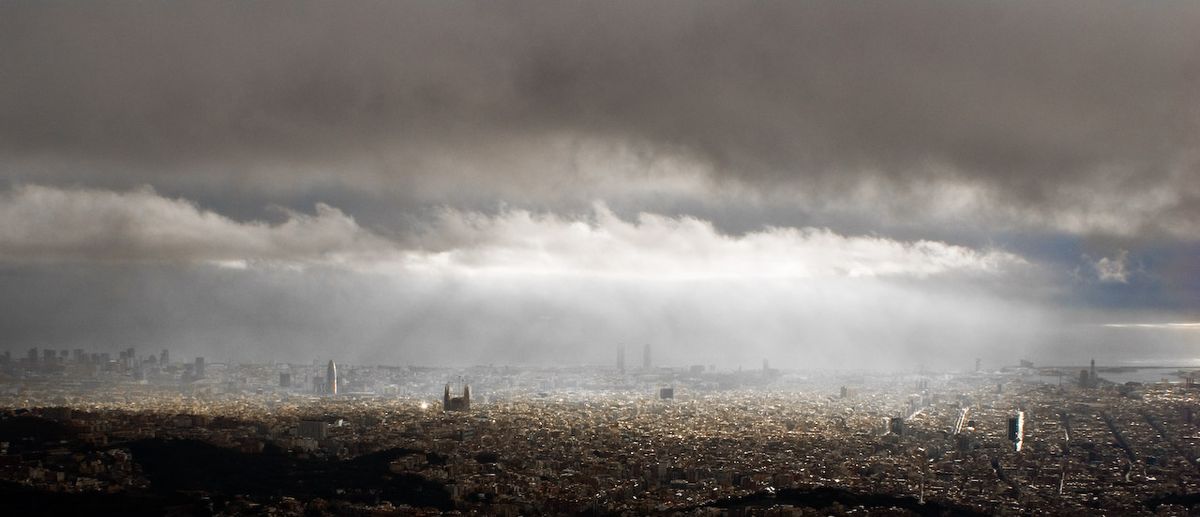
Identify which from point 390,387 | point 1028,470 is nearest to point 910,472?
point 1028,470

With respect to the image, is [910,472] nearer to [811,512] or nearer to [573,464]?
[811,512]

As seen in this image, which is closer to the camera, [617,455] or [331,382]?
[617,455]

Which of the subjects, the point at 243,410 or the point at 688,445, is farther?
the point at 243,410

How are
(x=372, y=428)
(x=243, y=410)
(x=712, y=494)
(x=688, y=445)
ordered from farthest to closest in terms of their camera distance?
(x=243, y=410) < (x=372, y=428) < (x=688, y=445) < (x=712, y=494)

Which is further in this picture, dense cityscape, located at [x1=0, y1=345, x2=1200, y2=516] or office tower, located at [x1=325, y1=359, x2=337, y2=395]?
office tower, located at [x1=325, y1=359, x2=337, y2=395]

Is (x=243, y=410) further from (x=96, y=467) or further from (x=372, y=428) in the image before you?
(x=96, y=467)

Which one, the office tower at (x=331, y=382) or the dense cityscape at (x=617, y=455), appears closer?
the dense cityscape at (x=617, y=455)

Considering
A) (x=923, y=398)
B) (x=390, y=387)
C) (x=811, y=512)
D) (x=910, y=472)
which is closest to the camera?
(x=811, y=512)
